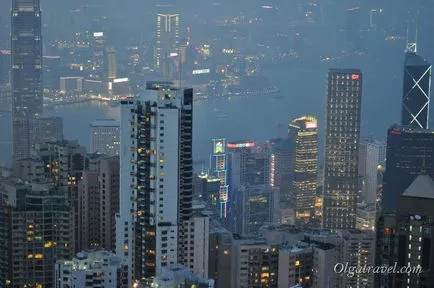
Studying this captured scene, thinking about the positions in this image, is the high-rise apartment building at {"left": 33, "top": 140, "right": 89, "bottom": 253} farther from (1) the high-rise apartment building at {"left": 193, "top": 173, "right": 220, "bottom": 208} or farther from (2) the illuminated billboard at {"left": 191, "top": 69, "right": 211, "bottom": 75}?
(2) the illuminated billboard at {"left": 191, "top": 69, "right": 211, "bottom": 75}

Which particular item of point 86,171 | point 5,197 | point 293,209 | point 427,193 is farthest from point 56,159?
point 427,193

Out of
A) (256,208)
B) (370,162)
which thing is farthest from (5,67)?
(370,162)

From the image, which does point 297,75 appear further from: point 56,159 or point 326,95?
point 56,159

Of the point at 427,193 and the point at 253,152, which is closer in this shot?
the point at 427,193

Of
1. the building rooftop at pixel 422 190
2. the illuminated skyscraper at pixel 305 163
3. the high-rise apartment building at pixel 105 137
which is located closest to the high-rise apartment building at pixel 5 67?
the high-rise apartment building at pixel 105 137

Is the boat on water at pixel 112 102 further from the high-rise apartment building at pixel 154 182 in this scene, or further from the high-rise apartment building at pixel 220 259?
the high-rise apartment building at pixel 220 259

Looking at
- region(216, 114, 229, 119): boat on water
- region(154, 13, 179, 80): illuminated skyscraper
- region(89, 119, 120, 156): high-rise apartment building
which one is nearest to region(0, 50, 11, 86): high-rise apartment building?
region(89, 119, 120, 156): high-rise apartment building
